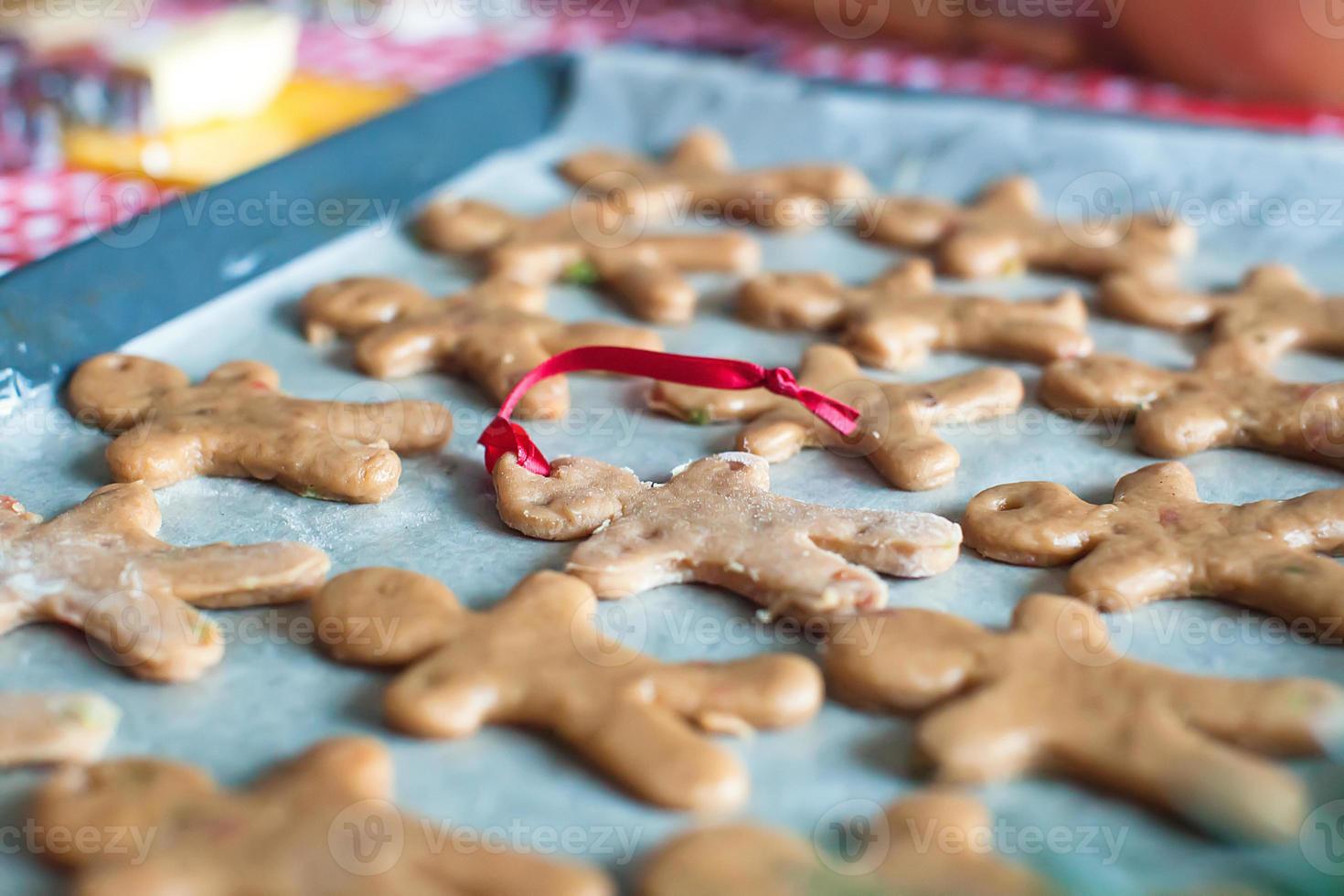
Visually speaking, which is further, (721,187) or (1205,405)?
(721,187)

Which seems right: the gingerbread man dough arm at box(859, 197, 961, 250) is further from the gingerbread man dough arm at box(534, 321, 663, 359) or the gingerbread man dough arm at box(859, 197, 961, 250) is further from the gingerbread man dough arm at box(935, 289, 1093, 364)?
the gingerbread man dough arm at box(534, 321, 663, 359)

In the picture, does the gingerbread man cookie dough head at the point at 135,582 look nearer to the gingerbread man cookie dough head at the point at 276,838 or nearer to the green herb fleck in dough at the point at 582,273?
the gingerbread man cookie dough head at the point at 276,838

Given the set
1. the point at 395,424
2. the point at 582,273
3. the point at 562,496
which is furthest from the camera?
the point at 582,273

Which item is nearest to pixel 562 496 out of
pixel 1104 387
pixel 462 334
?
pixel 462 334

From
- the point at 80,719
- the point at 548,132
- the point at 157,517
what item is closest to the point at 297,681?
the point at 80,719

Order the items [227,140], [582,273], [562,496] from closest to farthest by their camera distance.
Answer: [562,496]
[582,273]
[227,140]

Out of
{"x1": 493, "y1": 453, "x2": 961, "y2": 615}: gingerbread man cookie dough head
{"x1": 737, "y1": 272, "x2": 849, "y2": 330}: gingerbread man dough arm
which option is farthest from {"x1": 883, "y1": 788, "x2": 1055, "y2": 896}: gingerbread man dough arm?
{"x1": 737, "y1": 272, "x2": 849, "y2": 330}: gingerbread man dough arm

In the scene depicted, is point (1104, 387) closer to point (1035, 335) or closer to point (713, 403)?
point (1035, 335)
